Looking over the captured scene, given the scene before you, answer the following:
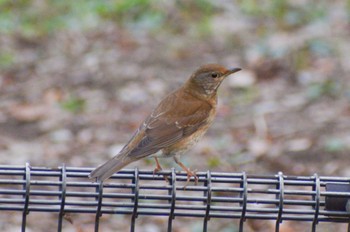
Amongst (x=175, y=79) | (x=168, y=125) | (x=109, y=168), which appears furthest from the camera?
(x=175, y=79)

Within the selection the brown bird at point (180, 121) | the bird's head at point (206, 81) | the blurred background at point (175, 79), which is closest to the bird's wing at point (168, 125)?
the brown bird at point (180, 121)

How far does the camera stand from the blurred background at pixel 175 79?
26.9ft

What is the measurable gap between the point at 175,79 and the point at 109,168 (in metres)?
5.70

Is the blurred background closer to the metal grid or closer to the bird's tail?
the bird's tail

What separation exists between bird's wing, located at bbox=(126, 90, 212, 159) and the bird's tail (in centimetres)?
38

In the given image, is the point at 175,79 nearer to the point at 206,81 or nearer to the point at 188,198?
the point at 206,81

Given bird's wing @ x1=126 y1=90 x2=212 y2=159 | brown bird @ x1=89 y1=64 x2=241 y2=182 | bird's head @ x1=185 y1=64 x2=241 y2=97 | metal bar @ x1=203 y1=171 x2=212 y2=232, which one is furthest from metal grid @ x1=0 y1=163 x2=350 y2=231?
bird's head @ x1=185 y1=64 x2=241 y2=97

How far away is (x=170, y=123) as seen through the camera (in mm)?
6203

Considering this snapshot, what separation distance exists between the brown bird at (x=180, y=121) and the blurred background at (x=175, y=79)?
1.02m

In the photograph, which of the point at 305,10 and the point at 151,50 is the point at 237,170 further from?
the point at 305,10

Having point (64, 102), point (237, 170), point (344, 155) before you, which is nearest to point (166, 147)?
point (237, 170)

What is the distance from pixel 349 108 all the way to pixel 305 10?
3.37m

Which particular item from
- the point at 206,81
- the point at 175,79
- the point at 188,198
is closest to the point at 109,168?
the point at 188,198

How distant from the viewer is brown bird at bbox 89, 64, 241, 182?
5.80 m
